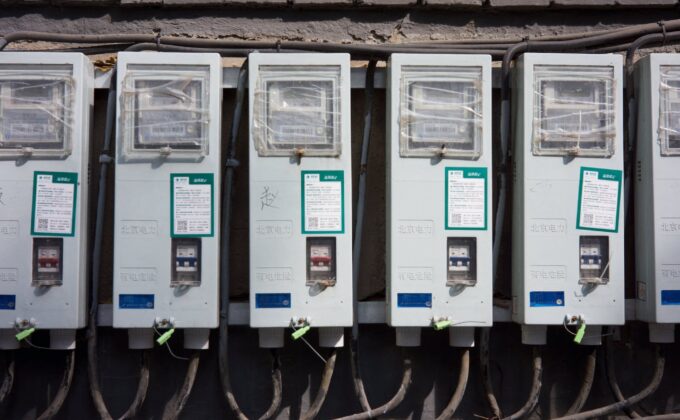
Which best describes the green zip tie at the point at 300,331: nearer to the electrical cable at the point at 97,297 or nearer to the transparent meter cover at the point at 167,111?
the electrical cable at the point at 97,297

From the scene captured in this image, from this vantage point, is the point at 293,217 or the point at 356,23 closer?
the point at 293,217

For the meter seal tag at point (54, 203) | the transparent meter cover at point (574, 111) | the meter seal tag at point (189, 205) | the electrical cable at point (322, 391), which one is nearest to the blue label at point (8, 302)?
the meter seal tag at point (54, 203)

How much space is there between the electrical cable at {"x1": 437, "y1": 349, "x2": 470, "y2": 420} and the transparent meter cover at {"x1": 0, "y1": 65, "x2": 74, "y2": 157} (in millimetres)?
1799

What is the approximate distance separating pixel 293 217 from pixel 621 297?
1342 mm

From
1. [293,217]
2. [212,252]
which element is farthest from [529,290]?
[212,252]

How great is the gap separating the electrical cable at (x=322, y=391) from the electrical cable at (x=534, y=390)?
0.75m

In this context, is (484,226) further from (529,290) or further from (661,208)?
(661,208)

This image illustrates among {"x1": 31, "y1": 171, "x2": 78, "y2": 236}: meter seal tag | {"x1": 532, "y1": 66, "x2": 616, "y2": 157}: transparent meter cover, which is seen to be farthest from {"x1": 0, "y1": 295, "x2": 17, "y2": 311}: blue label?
{"x1": 532, "y1": 66, "x2": 616, "y2": 157}: transparent meter cover

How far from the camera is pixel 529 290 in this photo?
100 inches

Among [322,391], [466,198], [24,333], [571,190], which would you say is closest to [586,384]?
[571,190]

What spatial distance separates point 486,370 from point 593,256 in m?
0.64

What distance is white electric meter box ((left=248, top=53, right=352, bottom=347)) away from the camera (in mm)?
2516

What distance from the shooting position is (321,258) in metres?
2.54

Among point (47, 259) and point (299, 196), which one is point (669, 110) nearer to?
point (299, 196)
